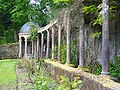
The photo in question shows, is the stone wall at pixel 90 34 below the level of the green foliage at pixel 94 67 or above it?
above

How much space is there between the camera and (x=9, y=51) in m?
26.7

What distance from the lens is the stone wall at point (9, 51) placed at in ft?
86.7

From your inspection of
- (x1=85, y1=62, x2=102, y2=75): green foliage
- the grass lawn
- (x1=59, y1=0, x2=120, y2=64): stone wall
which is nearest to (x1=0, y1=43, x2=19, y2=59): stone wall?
the grass lawn

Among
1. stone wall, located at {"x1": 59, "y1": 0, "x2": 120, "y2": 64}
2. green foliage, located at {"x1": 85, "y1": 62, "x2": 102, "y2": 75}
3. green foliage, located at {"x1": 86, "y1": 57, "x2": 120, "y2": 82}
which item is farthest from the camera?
green foliage, located at {"x1": 85, "y1": 62, "x2": 102, "y2": 75}

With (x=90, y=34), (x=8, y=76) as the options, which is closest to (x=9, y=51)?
(x=8, y=76)

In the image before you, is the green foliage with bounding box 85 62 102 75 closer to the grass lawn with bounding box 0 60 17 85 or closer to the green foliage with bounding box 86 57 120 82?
the green foliage with bounding box 86 57 120 82

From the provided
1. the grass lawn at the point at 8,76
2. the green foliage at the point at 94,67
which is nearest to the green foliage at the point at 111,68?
the green foliage at the point at 94,67

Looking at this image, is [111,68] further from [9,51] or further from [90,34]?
[9,51]

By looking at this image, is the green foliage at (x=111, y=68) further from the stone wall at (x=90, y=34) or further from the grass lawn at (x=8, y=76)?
the grass lawn at (x=8, y=76)

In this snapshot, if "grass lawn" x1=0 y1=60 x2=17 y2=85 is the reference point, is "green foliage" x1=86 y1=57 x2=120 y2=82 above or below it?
above

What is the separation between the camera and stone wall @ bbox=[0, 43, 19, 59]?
86.7 feet

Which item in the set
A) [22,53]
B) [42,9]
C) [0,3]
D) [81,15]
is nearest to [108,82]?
[81,15]

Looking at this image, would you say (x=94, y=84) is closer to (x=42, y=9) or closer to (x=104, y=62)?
(x=104, y=62)

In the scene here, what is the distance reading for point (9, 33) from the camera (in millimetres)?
31516
